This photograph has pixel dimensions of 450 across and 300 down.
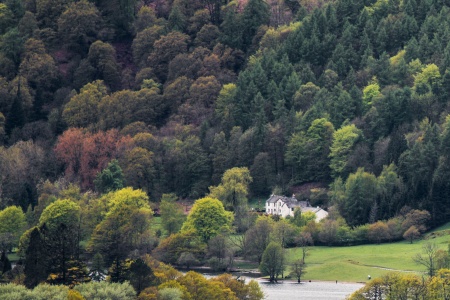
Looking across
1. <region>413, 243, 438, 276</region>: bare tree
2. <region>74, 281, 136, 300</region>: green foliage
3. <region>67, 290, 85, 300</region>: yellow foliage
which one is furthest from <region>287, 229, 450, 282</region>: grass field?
<region>67, 290, 85, 300</region>: yellow foliage

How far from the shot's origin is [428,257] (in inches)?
7382

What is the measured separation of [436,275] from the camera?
171500 millimetres

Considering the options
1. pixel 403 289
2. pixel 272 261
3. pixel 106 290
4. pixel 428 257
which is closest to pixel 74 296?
pixel 106 290

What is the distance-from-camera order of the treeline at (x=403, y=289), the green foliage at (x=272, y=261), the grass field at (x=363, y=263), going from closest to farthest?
the treeline at (x=403, y=289) → the grass field at (x=363, y=263) → the green foliage at (x=272, y=261)

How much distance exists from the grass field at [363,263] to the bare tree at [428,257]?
663mm

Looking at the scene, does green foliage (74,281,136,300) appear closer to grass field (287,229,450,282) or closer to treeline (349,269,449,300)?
treeline (349,269,449,300)

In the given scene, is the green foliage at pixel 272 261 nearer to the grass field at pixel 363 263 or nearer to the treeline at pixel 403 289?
the grass field at pixel 363 263

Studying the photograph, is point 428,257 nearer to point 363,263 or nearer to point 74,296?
point 363,263

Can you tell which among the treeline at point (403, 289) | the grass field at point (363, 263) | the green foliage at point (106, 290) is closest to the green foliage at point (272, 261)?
the grass field at point (363, 263)

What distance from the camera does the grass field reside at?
188 meters

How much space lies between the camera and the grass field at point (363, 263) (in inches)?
7416

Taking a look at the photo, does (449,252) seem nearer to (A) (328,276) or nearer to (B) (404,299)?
(A) (328,276)

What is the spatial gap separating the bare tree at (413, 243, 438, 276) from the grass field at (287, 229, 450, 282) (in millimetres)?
663

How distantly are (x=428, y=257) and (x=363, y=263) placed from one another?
8.89 meters
